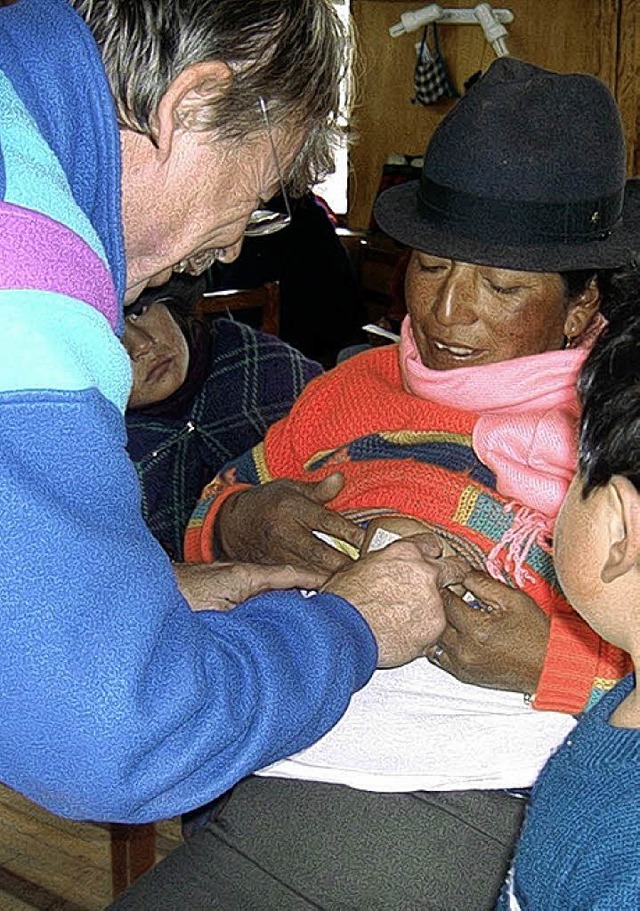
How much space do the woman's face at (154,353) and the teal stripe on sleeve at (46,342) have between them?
1.16 meters

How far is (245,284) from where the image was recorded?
4129mm

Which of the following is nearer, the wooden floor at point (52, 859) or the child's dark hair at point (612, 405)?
the child's dark hair at point (612, 405)

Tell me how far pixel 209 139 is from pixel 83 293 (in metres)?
0.26

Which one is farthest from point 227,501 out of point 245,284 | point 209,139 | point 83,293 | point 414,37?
point 414,37

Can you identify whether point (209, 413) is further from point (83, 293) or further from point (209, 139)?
point (83, 293)

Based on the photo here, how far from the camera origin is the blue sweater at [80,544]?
3.01ft

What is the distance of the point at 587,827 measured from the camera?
99 centimetres

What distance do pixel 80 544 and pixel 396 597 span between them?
1.55 feet

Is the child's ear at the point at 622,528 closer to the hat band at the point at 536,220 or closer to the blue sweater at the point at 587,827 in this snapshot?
the blue sweater at the point at 587,827

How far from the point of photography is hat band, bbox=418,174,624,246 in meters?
1.56

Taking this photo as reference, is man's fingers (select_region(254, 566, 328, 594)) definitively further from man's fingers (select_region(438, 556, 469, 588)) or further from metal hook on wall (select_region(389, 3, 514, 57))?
metal hook on wall (select_region(389, 3, 514, 57))

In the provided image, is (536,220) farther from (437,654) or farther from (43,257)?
(43,257)

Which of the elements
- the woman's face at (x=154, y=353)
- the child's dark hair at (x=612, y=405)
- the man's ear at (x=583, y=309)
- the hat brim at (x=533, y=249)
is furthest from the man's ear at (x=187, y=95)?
the woman's face at (x=154, y=353)

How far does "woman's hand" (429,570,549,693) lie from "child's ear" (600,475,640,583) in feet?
1.57
